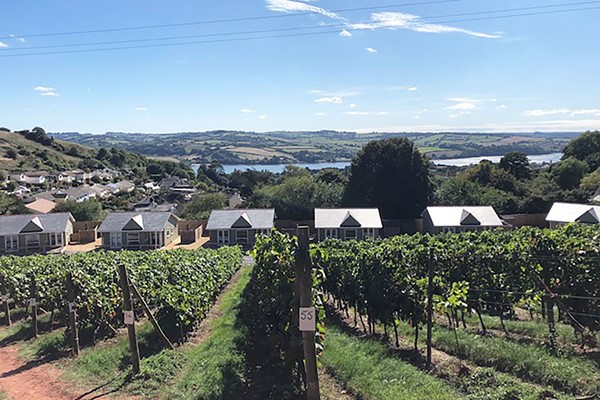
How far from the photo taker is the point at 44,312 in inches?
625

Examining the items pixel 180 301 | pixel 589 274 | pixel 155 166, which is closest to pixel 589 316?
pixel 589 274

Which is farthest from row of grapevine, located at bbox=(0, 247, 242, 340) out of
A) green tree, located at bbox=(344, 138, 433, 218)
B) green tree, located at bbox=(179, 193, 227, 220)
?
green tree, located at bbox=(179, 193, 227, 220)

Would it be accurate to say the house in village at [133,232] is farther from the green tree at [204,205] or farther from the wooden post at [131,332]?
the wooden post at [131,332]

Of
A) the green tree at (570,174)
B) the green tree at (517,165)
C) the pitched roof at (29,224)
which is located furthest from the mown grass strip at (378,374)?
the green tree at (517,165)

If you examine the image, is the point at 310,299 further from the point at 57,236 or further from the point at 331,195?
the point at 331,195

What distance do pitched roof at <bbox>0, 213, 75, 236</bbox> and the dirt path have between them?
37.9 metres

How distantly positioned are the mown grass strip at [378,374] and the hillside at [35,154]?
12726cm

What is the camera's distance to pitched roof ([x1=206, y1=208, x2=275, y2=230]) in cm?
4384

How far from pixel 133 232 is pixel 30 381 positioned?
120 ft

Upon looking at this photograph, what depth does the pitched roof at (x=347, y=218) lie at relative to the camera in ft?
138

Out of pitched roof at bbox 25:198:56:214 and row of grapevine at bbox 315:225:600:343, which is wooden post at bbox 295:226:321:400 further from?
pitched roof at bbox 25:198:56:214

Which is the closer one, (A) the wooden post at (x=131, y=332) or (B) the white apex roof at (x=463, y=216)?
(A) the wooden post at (x=131, y=332)

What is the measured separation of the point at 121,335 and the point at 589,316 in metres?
11.7

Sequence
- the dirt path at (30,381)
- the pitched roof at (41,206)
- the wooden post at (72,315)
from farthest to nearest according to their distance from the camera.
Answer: the pitched roof at (41,206)
the wooden post at (72,315)
the dirt path at (30,381)
